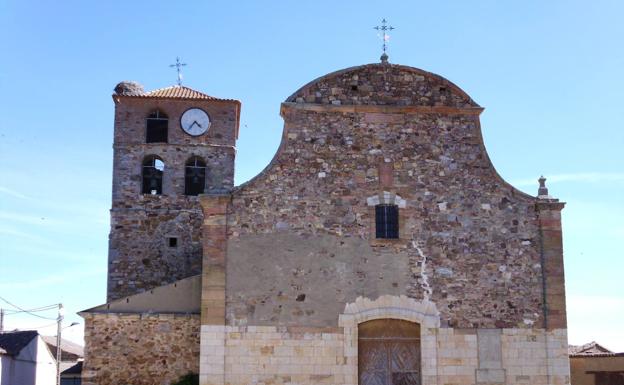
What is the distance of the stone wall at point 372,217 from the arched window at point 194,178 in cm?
789

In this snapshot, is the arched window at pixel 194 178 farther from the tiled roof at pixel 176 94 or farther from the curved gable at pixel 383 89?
the curved gable at pixel 383 89

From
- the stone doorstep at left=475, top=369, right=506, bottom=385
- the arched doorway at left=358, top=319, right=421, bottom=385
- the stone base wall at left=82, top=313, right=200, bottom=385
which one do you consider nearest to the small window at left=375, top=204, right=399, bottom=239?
the arched doorway at left=358, top=319, right=421, bottom=385

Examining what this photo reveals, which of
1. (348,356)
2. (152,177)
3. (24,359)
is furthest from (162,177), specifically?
→ (24,359)

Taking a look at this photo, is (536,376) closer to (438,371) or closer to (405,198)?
(438,371)

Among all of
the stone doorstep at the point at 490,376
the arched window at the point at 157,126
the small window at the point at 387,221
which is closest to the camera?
the stone doorstep at the point at 490,376

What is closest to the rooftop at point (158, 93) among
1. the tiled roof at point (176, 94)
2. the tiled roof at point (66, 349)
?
the tiled roof at point (176, 94)

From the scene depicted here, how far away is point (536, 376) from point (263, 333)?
6.66 meters

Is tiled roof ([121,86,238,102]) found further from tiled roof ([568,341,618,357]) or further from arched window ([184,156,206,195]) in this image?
tiled roof ([568,341,618,357])

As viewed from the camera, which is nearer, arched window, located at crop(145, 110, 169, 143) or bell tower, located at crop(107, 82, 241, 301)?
bell tower, located at crop(107, 82, 241, 301)

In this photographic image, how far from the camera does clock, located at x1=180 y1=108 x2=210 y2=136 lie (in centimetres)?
2819

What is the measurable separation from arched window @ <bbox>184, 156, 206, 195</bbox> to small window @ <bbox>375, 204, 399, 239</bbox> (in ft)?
30.2

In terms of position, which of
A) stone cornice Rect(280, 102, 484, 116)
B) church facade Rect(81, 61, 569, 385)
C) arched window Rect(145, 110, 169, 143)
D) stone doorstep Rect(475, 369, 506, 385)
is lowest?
Result: stone doorstep Rect(475, 369, 506, 385)

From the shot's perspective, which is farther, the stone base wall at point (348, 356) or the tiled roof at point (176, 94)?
the tiled roof at point (176, 94)

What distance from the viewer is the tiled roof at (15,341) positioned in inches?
1336
